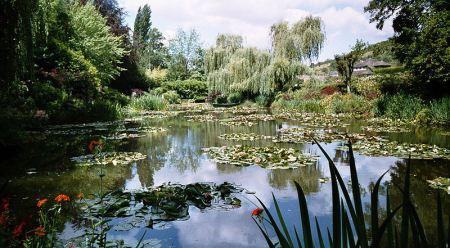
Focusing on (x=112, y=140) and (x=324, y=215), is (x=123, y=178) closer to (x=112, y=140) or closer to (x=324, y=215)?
(x=324, y=215)

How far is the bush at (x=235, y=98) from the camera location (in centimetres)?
2805

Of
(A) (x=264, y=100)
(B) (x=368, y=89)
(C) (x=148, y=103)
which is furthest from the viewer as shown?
(A) (x=264, y=100)

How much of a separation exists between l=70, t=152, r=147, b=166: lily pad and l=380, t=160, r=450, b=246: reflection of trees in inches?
190

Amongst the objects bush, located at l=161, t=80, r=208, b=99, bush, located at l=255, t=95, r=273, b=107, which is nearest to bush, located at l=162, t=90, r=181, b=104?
bush, located at l=161, t=80, r=208, b=99

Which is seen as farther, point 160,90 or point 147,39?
point 147,39

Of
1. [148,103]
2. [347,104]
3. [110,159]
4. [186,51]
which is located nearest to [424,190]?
[110,159]

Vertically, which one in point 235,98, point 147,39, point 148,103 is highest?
point 147,39

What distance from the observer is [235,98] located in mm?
29062

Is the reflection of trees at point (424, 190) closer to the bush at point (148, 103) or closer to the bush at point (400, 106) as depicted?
the bush at point (400, 106)

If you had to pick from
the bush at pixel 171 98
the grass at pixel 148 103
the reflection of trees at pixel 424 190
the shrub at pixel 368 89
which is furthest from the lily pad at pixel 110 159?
the bush at pixel 171 98

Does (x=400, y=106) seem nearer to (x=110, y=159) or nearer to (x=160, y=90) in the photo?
(x=110, y=159)

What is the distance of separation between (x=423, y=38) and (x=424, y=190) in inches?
387

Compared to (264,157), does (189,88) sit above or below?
above

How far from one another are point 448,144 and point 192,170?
600cm
